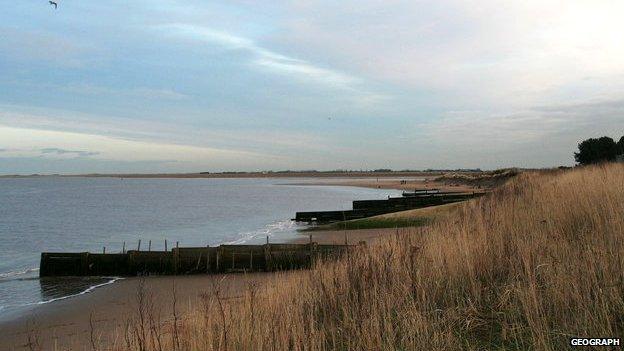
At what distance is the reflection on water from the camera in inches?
645

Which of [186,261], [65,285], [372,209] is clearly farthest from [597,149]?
[65,285]

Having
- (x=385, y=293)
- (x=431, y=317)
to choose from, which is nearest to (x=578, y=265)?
(x=431, y=317)

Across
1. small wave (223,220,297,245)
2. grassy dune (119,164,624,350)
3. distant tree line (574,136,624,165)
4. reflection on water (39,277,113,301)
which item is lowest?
small wave (223,220,297,245)

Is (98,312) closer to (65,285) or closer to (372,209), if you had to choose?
(65,285)

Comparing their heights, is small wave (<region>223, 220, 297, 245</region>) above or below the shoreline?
below

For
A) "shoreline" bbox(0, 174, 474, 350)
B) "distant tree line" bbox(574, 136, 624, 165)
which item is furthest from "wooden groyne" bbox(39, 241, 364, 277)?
"distant tree line" bbox(574, 136, 624, 165)

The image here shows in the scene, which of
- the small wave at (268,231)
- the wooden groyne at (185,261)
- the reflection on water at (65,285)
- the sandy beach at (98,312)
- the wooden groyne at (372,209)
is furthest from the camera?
the wooden groyne at (372,209)

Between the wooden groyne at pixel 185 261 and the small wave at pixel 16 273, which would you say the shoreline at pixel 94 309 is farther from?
the small wave at pixel 16 273

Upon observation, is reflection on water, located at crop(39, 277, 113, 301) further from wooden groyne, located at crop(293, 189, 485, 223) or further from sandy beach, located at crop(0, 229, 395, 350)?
wooden groyne, located at crop(293, 189, 485, 223)

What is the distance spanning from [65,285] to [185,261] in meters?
4.30

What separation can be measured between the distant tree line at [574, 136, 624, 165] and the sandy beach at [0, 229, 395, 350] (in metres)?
42.3

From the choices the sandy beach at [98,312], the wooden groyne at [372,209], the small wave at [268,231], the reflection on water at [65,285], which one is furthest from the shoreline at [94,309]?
the wooden groyne at [372,209]

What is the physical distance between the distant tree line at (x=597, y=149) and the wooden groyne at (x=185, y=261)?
127 feet

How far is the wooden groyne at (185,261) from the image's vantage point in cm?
1919
